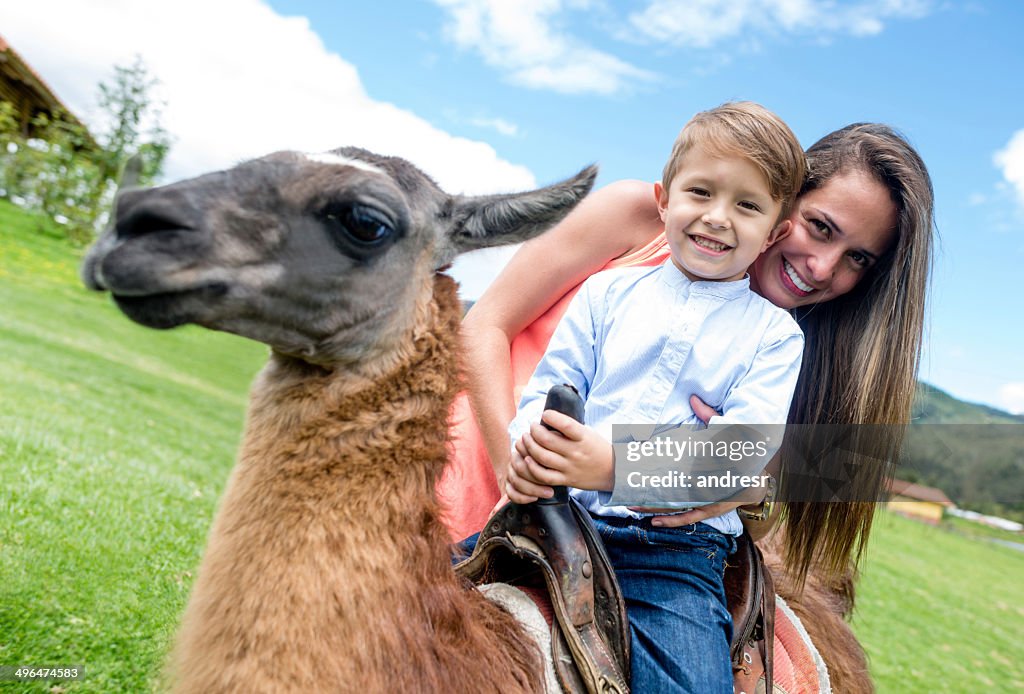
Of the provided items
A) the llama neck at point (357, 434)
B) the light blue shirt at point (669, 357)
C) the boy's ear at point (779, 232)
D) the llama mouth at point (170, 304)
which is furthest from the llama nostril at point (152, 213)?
the boy's ear at point (779, 232)

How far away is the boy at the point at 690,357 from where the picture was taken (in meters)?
2.29

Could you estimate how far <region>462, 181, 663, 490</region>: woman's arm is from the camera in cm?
298

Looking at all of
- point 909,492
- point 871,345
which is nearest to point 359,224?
point 871,345

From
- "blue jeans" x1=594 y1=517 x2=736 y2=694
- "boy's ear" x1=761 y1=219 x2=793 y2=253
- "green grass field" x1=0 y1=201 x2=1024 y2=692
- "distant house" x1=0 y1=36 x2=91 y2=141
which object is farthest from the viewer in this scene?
"distant house" x1=0 y1=36 x2=91 y2=141

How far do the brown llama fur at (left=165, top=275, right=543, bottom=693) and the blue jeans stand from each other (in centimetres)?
35

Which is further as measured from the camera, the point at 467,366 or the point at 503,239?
the point at 503,239

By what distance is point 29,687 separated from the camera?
3217 mm

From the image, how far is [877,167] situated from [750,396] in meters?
1.17

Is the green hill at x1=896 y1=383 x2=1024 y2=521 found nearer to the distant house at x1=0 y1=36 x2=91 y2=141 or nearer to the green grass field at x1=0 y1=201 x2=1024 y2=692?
the green grass field at x1=0 y1=201 x2=1024 y2=692

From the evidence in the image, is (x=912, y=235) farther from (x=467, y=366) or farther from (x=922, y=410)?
(x=467, y=366)

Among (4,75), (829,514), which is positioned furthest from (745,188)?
(4,75)

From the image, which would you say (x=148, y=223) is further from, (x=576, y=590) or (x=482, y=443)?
(x=482, y=443)

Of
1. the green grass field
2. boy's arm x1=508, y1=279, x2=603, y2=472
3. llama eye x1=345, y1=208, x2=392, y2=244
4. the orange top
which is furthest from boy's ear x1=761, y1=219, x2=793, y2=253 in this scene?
the green grass field

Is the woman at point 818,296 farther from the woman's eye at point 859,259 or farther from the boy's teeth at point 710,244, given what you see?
the boy's teeth at point 710,244
